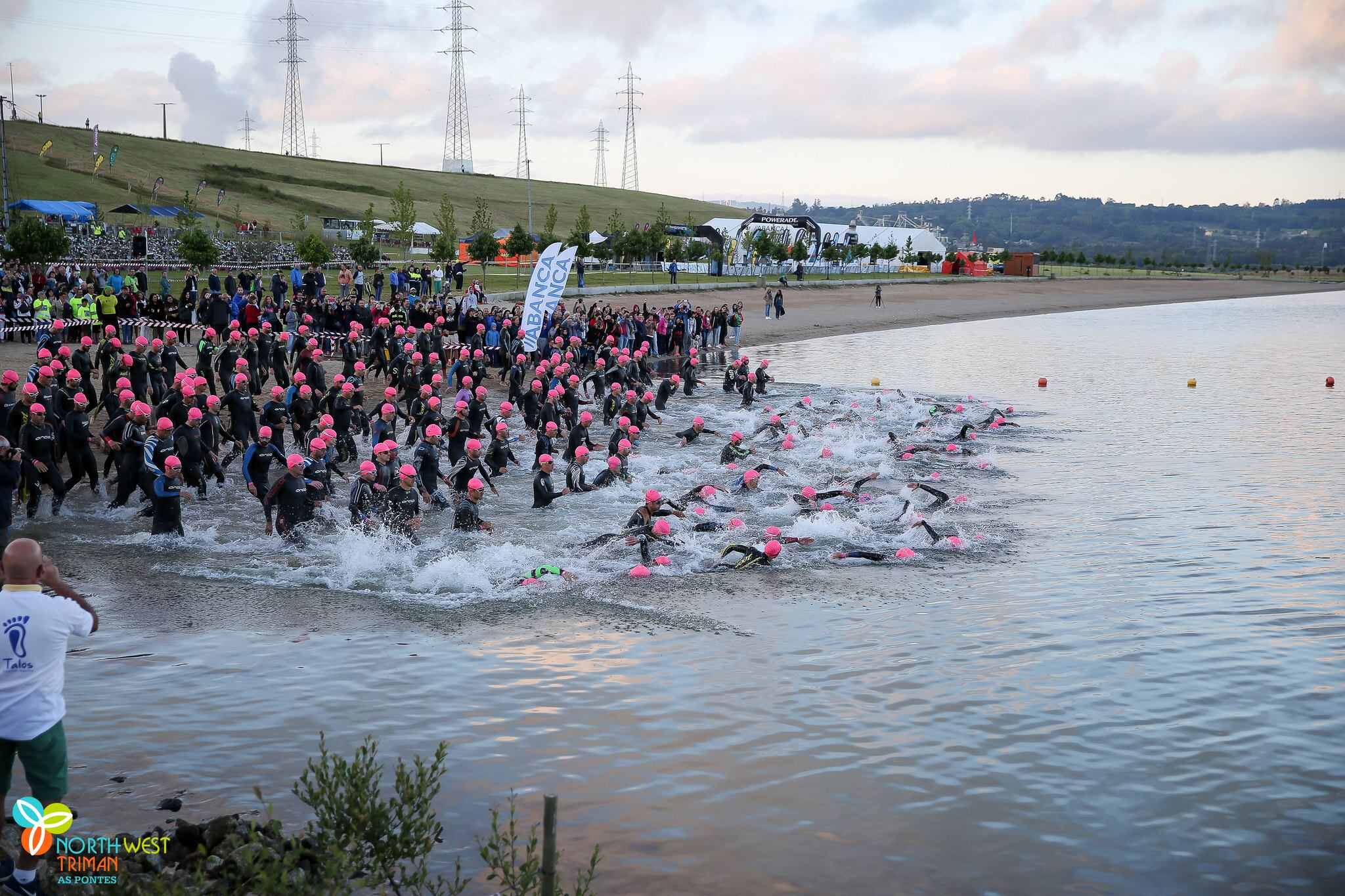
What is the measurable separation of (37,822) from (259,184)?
11585 centimetres

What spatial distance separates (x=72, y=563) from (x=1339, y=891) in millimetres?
13393

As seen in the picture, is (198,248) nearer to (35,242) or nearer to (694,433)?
(35,242)

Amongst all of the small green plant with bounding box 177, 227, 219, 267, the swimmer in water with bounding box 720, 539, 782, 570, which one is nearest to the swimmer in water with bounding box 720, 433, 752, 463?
the swimmer in water with bounding box 720, 539, 782, 570

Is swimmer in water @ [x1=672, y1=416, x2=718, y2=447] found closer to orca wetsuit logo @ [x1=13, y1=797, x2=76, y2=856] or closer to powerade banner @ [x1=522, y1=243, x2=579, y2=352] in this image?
powerade banner @ [x1=522, y1=243, x2=579, y2=352]

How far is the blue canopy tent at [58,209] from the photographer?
50.5m

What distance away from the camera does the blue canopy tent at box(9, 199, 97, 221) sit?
5047 cm

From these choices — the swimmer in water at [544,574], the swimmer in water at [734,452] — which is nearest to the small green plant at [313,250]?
the swimmer in water at [734,452]

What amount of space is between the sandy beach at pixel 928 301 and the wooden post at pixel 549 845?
38.1 m

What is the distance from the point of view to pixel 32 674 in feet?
18.5

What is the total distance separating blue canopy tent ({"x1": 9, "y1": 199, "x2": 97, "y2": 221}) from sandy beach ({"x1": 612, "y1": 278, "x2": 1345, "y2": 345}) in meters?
27.8

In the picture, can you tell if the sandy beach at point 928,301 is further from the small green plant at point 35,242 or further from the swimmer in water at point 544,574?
the swimmer in water at point 544,574

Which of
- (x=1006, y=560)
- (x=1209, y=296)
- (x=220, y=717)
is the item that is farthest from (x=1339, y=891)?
(x=1209, y=296)

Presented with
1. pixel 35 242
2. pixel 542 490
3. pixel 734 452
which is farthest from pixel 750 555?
pixel 35 242

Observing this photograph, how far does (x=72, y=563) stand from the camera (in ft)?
42.5
